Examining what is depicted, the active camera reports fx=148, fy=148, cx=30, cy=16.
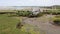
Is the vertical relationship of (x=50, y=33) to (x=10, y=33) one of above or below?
below

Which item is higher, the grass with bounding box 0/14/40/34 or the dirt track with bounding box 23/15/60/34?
the grass with bounding box 0/14/40/34

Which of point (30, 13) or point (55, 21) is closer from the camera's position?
point (55, 21)

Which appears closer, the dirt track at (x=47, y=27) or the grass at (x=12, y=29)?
the grass at (x=12, y=29)

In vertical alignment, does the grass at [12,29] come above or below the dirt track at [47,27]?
above

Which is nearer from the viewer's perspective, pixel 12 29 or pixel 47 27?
pixel 12 29

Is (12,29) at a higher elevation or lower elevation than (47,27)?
higher

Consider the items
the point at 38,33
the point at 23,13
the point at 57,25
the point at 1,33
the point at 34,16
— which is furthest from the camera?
the point at 23,13

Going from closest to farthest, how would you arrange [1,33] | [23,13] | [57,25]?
[1,33], [57,25], [23,13]

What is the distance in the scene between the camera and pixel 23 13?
15.6 metres

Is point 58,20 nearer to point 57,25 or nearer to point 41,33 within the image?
point 57,25

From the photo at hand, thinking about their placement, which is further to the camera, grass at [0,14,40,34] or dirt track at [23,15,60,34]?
dirt track at [23,15,60,34]

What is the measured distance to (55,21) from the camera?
1023cm

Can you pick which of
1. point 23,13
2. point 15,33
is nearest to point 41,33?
point 15,33

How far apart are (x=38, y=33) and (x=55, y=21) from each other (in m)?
3.13
